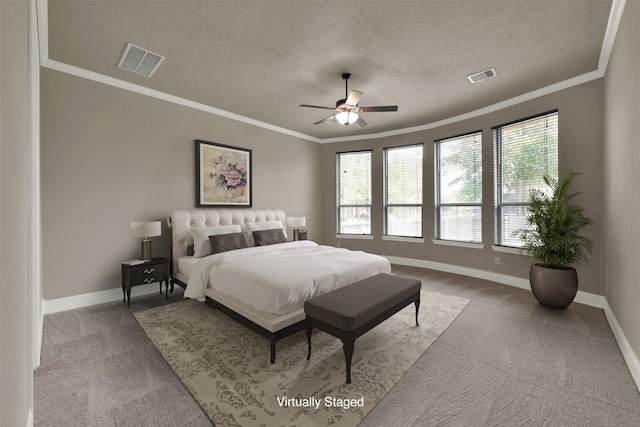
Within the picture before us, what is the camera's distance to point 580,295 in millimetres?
3625

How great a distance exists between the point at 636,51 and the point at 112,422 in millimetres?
4576

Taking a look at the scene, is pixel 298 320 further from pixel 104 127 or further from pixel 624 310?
pixel 104 127

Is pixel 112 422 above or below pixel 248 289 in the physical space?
below

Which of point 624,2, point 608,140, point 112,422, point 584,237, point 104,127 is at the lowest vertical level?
point 112,422

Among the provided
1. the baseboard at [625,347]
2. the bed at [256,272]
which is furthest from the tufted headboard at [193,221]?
the baseboard at [625,347]

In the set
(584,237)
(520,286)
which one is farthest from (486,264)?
(584,237)

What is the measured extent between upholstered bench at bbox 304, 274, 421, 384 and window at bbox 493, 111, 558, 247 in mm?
2789

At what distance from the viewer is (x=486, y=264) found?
4.76 metres

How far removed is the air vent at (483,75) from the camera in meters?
3.44

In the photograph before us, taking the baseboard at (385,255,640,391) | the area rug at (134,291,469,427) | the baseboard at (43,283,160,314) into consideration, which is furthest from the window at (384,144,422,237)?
the baseboard at (43,283,160,314)

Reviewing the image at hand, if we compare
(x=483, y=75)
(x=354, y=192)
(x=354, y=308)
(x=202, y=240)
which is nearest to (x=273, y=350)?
(x=354, y=308)

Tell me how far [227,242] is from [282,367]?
2221 millimetres

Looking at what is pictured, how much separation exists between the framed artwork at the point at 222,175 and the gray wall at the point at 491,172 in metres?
2.34

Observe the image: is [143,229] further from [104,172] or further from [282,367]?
[282,367]
